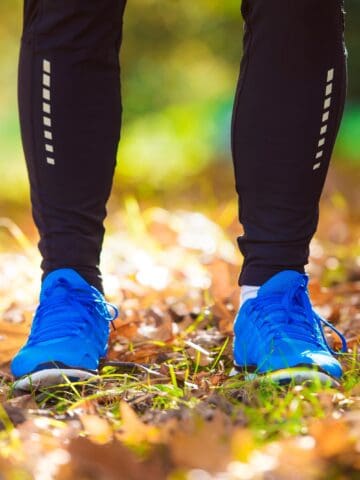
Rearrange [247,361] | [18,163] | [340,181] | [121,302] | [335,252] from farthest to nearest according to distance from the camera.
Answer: [18,163] → [340,181] → [335,252] → [121,302] → [247,361]

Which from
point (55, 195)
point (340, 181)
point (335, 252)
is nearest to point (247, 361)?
point (55, 195)

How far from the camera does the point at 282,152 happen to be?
59.1 inches

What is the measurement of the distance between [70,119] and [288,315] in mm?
529

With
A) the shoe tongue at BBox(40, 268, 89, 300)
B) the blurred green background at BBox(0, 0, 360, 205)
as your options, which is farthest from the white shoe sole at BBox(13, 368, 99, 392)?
the blurred green background at BBox(0, 0, 360, 205)

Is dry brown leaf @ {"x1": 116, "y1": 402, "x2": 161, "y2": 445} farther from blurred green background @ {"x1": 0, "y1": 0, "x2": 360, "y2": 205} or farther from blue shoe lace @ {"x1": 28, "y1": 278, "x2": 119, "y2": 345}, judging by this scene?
blurred green background @ {"x1": 0, "y1": 0, "x2": 360, "y2": 205}

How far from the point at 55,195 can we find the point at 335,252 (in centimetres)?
146

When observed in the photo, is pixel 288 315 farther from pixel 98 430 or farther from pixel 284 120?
pixel 98 430

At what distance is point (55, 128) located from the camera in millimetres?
1564

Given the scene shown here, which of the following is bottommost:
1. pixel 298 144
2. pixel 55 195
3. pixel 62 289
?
pixel 62 289

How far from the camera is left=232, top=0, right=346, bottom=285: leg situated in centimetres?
147

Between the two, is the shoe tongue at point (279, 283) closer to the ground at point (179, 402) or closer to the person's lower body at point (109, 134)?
the person's lower body at point (109, 134)

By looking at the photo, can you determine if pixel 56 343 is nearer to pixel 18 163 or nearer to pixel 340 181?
pixel 340 181

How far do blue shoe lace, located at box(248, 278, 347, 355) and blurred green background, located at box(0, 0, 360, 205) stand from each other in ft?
9.96

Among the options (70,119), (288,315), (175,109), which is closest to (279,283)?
(288,315)
